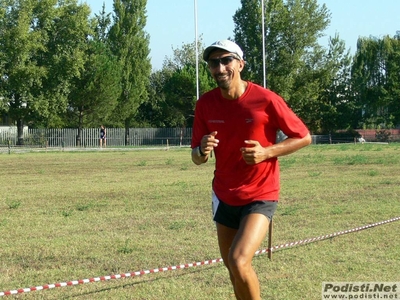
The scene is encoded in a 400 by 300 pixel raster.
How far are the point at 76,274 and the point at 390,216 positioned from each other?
6.62 meters

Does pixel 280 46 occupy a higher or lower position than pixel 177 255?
higher

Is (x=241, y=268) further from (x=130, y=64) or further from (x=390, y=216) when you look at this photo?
(x=130, y=64)

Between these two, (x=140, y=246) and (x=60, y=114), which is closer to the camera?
(x=140, y=246)

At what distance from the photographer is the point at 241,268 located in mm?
5391

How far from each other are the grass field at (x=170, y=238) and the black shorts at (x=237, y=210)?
1.61 meters

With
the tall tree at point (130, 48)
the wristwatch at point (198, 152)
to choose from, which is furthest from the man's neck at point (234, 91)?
the tall tree at point (130, 48)

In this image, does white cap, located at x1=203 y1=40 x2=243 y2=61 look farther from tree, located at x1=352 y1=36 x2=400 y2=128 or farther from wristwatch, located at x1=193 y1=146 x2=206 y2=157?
tree, located at x1=352 y1=36 x2=400 y2=128

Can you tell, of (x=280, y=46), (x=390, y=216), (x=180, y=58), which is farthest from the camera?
(x=180, y=58)

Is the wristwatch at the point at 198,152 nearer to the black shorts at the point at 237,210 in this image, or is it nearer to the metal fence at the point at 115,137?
the black shorts at the point at 237,210

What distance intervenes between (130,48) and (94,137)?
9.77 m

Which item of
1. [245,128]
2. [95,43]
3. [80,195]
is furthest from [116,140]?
[245,128]
